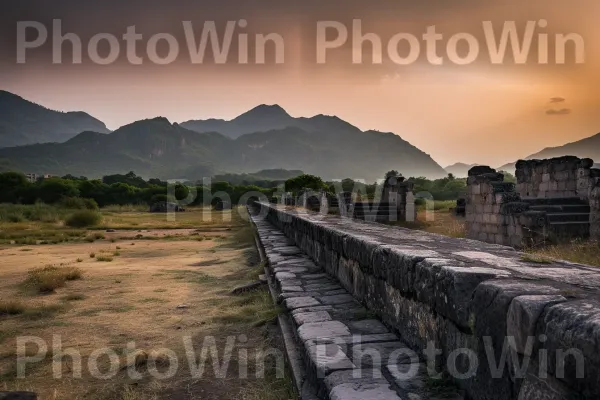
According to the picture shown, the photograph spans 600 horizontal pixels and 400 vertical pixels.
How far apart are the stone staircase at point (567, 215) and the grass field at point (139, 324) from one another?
7653 millimetres

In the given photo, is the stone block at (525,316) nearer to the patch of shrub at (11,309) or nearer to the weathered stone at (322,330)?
the weathered stone at (322,330)

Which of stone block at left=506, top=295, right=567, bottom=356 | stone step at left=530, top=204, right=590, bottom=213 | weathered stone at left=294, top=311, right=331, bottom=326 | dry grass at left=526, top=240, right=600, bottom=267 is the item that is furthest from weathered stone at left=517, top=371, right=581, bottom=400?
stone step at left=530, top=204, right=590, bottom=213

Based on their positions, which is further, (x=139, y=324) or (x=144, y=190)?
(x=144, y=190)

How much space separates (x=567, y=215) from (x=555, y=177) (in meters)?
2.93

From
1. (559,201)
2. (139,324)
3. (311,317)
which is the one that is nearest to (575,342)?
(311,317)

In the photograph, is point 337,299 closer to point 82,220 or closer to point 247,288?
point 247,288

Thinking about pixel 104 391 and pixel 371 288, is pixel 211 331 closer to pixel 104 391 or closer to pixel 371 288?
pixel 104 391

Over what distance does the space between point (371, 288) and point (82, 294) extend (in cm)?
585

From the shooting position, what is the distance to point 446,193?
56.0 m

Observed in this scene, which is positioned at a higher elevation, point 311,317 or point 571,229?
point 571,229

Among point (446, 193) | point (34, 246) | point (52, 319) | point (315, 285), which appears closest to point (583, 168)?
point (315, 285)

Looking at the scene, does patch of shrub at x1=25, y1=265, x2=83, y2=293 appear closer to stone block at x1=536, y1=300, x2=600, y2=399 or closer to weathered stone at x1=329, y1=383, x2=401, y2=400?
weathered stone at x1=329, y1=383, x2=401, y2=400

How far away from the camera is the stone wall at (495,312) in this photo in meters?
1.62

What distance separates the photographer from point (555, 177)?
569 inches
